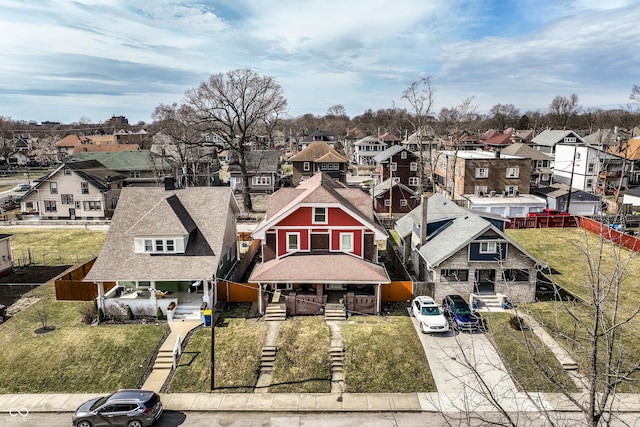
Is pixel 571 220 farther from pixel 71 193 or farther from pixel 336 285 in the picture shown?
pixel 71 193

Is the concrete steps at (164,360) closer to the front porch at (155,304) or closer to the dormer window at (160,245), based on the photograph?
the front porch at (155,304)

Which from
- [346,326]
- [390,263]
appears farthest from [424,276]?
[346,326]

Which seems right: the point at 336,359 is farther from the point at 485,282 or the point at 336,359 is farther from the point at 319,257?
the point at 485,282

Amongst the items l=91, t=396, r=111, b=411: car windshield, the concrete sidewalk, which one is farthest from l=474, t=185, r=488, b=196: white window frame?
l=91, t=396, r=111, b=411: car windshield

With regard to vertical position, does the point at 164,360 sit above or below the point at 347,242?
below

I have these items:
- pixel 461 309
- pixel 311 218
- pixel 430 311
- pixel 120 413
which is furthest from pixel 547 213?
pixel 120 413

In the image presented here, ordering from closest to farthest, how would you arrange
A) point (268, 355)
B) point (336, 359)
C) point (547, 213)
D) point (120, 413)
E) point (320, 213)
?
point (120, 413) < point (336, 359) < point (268, 355) < point (320, 213) < point (547, 213)

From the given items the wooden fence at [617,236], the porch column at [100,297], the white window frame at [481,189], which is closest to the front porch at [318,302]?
the porch column at [100,297]
